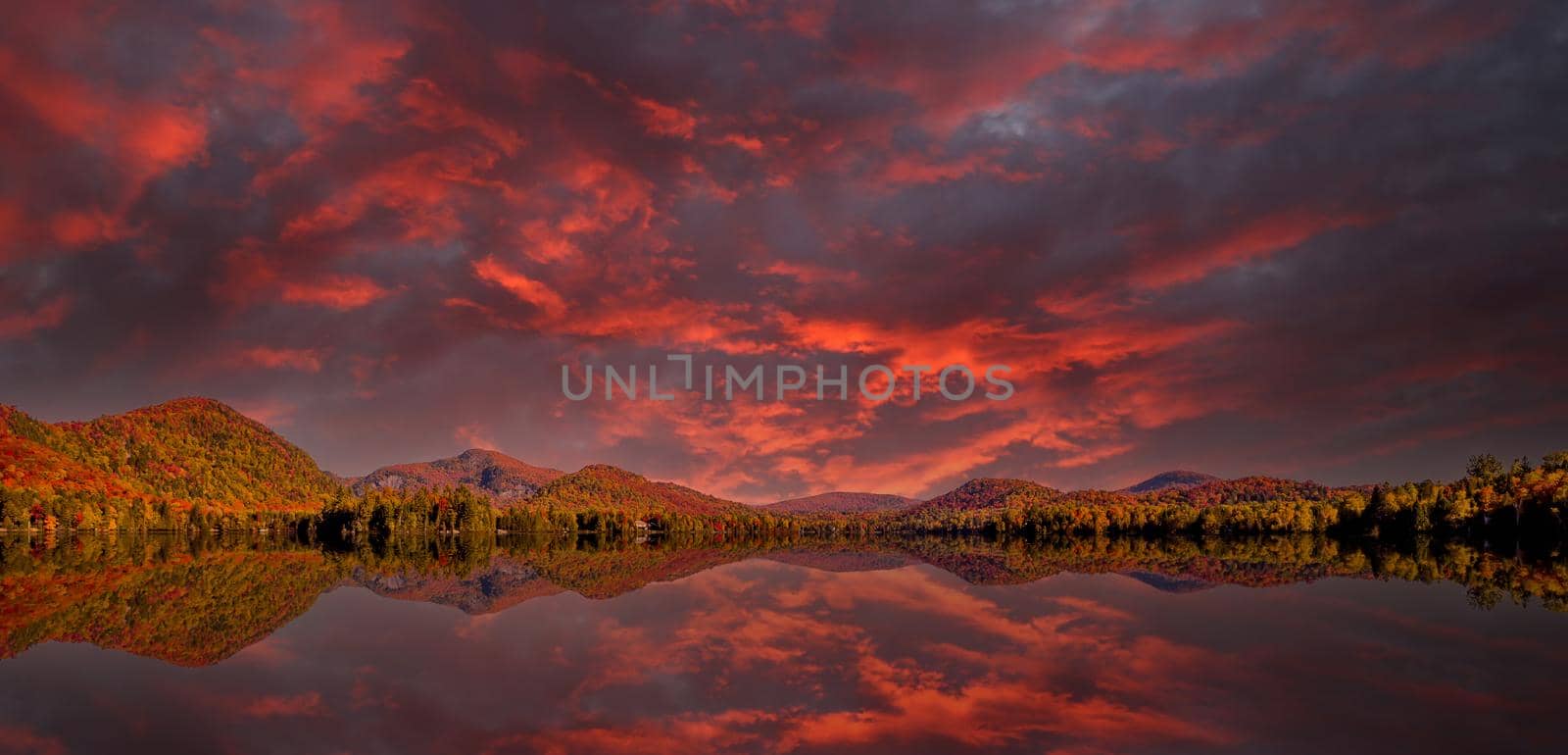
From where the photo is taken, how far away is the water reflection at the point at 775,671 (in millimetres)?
14906

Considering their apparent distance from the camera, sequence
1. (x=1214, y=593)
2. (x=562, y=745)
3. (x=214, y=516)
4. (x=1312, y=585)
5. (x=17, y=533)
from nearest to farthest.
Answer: (x=562, y=745) → (x=1214, y=593) → (x=1312, y=585) → (x=17, y=533) → (x=214, y=516)

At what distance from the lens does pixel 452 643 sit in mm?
25797

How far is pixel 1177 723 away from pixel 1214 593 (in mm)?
31160

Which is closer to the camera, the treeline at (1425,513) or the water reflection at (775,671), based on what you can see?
the water reflection at (775,671)

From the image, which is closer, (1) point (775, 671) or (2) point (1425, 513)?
(1) point (775, 671)

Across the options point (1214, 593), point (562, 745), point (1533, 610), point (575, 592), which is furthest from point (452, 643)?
point (1533, 610)

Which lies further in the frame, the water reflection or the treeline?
the treeline

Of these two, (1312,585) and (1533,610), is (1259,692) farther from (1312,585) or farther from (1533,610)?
(1312,585)

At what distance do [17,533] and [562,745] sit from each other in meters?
169

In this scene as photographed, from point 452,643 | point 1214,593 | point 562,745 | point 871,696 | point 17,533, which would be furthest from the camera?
point 17,533

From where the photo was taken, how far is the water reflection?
14906mm

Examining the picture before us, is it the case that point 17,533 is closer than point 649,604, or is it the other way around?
point 649,604

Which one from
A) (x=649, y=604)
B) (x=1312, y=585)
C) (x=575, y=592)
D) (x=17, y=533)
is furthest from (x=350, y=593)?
(x=17, y=533)

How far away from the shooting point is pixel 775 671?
20438mm
